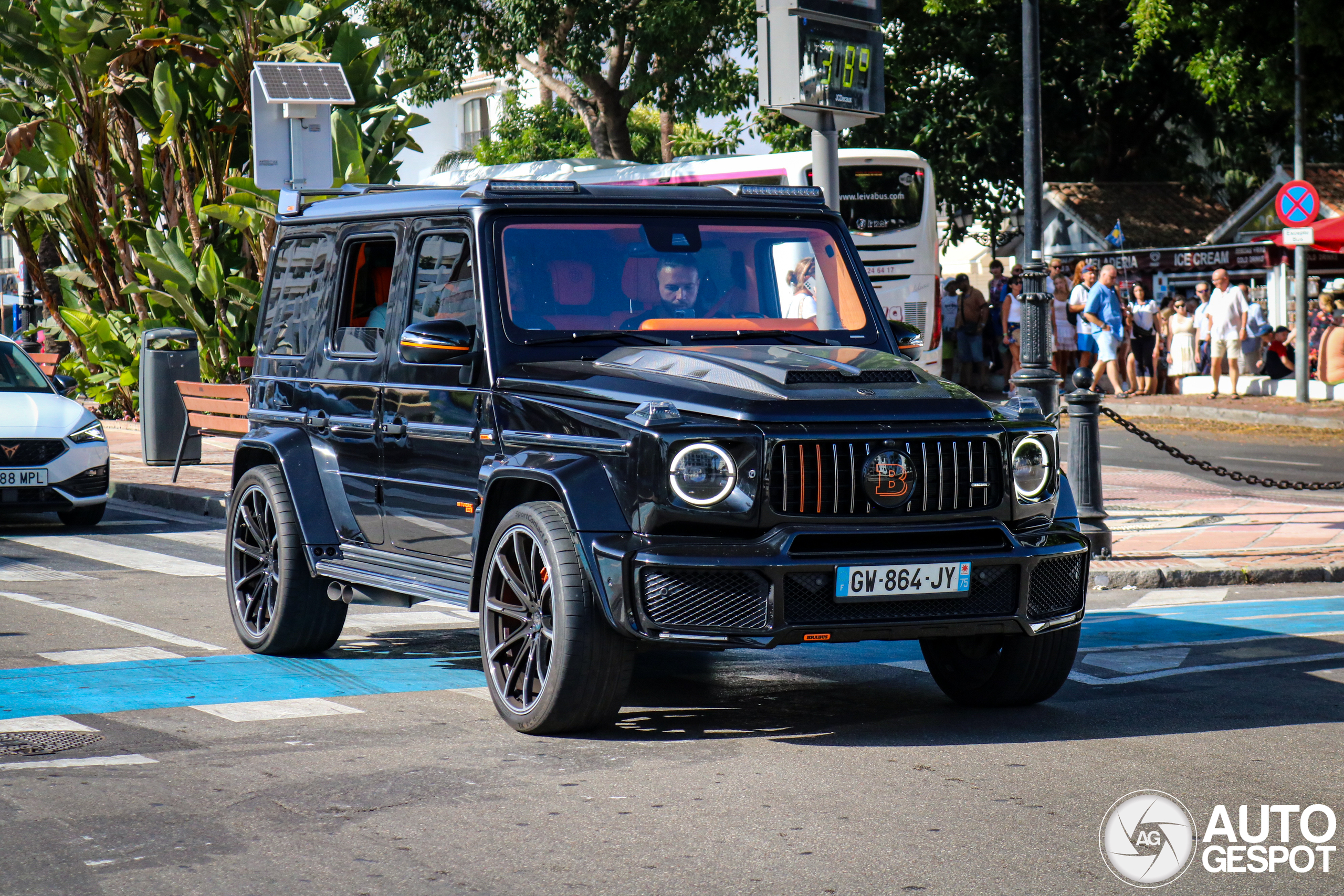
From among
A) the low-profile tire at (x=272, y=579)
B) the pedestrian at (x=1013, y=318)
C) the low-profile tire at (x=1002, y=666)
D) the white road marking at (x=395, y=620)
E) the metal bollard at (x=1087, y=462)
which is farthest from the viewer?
the pedestrian at (x=1013, y=318)

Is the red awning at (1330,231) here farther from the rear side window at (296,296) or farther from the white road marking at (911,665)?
the rear side window at (296,296)

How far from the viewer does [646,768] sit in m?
5.54

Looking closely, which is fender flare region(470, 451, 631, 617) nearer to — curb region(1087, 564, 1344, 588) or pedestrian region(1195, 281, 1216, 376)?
curb region(1087, 564, 1344, 588)

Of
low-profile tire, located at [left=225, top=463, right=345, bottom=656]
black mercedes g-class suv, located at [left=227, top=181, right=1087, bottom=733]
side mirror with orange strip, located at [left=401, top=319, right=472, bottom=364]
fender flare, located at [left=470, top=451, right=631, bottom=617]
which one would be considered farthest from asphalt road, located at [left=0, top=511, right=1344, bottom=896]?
side mirror with orange strip, located at [left=401, top=319, right=472, bottom=364]

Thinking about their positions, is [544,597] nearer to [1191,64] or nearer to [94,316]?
[94,316]

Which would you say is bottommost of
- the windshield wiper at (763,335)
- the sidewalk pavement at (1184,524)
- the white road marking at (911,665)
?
the sidewalk pavement at (1184,524)

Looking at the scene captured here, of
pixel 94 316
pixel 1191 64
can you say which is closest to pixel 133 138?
pixel 94 316

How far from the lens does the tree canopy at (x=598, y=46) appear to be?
32.5 meters

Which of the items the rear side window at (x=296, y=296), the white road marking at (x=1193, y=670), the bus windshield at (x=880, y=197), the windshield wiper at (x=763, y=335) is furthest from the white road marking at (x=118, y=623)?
the bus windshield at (x=880, y=197)

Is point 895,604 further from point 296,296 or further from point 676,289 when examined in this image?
point 296,296

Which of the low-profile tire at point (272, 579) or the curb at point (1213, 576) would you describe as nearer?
the low-profile tire at point (272, 579)

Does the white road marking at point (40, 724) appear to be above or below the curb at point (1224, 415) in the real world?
above

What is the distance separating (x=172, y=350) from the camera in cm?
1802

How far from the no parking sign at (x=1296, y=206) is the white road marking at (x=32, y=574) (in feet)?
61.2
